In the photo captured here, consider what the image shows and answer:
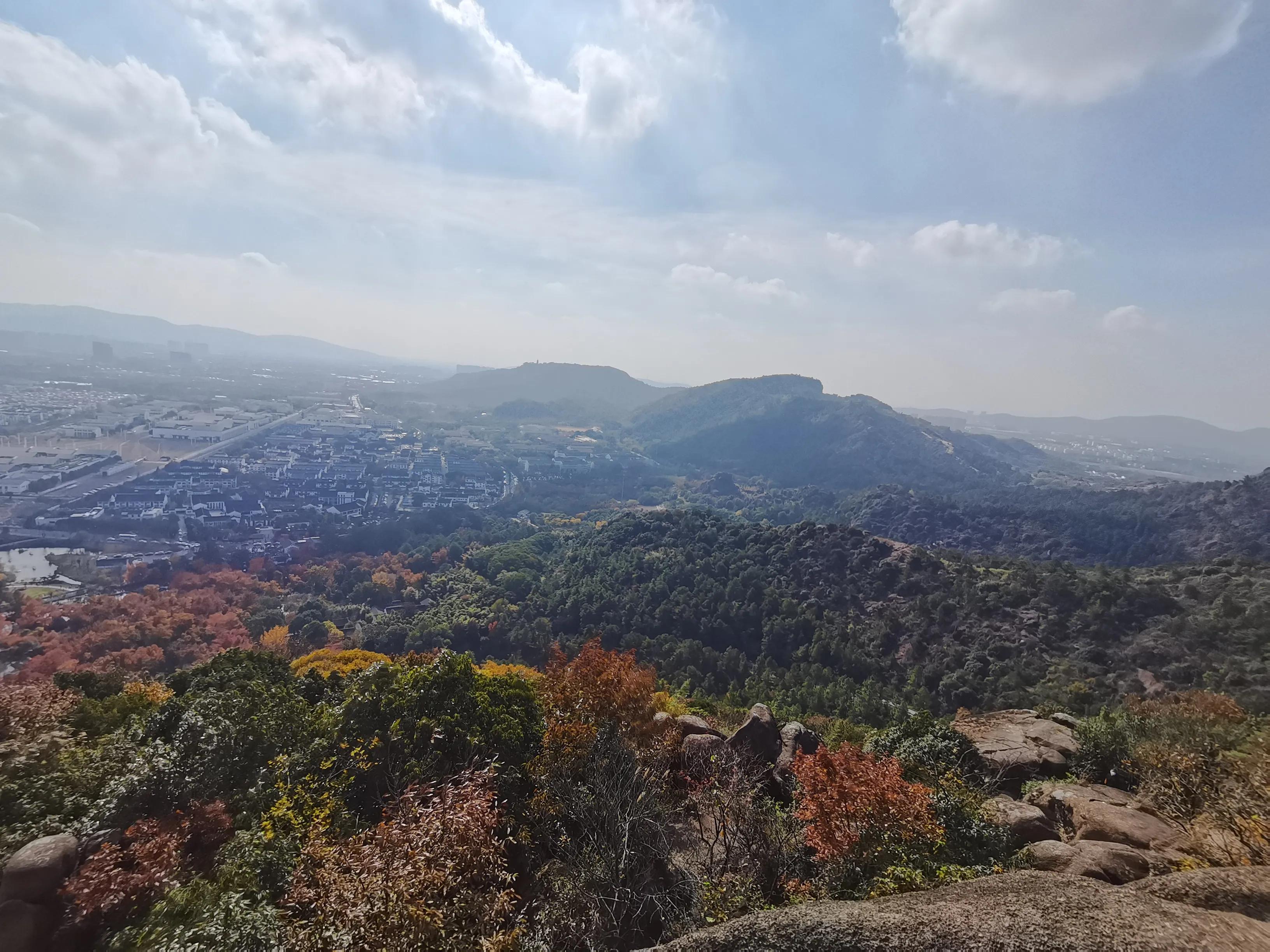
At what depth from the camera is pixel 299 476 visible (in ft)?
240

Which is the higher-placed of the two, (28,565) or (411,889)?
(411,889)

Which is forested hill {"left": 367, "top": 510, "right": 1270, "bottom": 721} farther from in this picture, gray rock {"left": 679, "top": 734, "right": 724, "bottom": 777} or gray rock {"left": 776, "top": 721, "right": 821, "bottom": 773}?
gray rock {"left": 679, "top": 734, "right": 724, "bottom": 777}

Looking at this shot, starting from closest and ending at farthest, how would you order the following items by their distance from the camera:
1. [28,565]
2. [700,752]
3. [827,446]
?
[700,752], [28,565], [827,446]

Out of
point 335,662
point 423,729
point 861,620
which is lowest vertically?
point 861,620

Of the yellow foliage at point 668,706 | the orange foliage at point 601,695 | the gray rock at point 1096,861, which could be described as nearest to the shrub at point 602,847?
the orange foliage at point 601,695

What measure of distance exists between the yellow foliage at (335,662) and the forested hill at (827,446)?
132046 mm

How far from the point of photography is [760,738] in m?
13.8

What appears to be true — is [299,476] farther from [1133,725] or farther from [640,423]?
[640,423]

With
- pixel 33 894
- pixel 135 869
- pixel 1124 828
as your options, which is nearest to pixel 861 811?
pixel 1124 828

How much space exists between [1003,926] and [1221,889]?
216 centimetres

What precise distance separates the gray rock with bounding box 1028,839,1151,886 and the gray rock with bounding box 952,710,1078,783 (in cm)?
417

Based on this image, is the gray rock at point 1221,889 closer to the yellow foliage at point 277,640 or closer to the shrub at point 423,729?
the shrub at point 423,729

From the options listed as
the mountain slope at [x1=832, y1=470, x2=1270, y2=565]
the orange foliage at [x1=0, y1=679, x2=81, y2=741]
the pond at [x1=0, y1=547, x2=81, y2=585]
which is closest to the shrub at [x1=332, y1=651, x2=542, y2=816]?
the orange foliage at [x1=0, y1=679, x2=81, y2=741]

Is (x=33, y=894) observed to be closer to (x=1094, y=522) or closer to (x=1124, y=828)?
(x=1124, y=828)
